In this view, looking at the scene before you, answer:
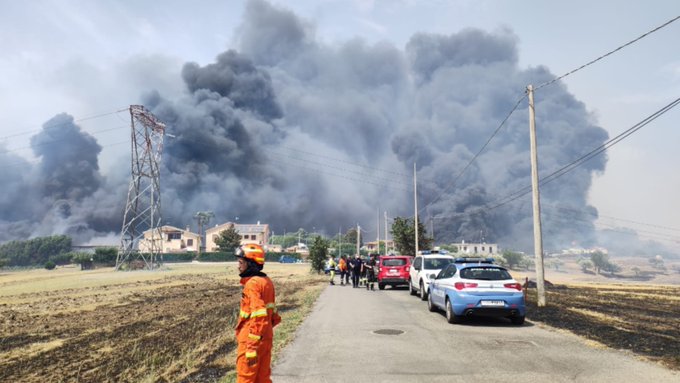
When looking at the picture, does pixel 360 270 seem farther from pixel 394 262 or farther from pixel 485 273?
pixel 485 273

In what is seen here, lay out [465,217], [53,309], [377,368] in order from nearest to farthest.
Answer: [377,368], [53,309], [465,217]

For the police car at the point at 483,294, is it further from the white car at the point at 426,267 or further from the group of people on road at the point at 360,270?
the group of people on road at the point at 360,270

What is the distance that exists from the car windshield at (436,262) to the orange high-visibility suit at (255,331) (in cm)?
1371

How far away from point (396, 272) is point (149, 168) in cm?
4422

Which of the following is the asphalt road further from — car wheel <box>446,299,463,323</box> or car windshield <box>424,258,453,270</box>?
car windshield <box>424,258,453,270</box>

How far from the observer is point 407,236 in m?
44.6

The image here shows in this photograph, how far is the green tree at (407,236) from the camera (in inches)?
1718

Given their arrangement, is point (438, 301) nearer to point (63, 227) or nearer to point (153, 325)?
point (153, 325)

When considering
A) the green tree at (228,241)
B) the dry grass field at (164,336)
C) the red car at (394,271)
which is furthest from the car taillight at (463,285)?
the green tree at (228,241)

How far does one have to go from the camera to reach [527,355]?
307 inches

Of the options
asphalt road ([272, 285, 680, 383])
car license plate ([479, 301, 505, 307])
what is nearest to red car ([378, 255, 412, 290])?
asphalt road ([272, 285, 680, 383])

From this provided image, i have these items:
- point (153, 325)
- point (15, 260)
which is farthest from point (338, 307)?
point (15, 260)

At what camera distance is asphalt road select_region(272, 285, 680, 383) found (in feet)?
21.1

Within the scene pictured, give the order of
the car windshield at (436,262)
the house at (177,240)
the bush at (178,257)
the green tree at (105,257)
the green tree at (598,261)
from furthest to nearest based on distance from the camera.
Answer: the house at (177,240), the green tree at (598,261), the bush at (178,257), the green tree at (105,257), the car windshield at (436,262)
